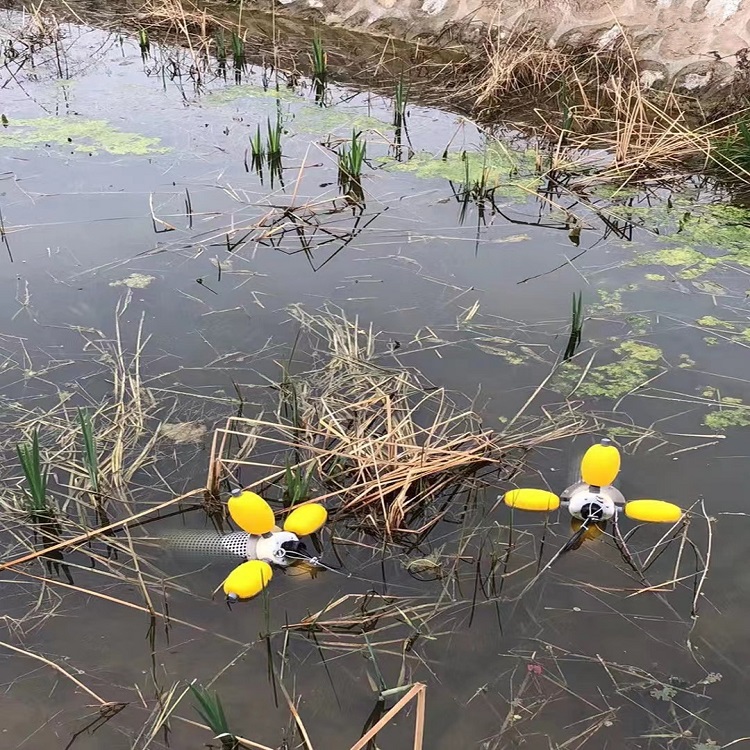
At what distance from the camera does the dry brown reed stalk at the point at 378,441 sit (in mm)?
2275

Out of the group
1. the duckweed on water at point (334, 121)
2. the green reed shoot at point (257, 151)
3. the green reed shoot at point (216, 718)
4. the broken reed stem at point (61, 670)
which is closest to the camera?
the green reed shoot at point (216, 718)

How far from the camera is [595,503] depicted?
85.3 inches

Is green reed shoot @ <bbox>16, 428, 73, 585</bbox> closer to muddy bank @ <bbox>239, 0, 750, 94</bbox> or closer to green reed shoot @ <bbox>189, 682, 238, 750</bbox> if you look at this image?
green reed shoot @ <bbox>189, 682, 238, 750</bbox>

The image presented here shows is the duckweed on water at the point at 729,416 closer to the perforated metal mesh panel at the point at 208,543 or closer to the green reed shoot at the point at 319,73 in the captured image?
the perforated metal mesh panel at the point at 208,543

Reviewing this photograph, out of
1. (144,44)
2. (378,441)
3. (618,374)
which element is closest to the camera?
(378,441)

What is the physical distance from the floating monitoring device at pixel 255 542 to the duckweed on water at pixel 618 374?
1.09m

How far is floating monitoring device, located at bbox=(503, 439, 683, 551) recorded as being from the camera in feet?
7.09

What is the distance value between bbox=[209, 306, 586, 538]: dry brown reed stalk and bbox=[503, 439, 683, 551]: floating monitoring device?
218 mm

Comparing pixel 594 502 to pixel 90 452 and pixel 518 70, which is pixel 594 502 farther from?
pixel 518 70

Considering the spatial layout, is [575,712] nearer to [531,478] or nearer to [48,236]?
[531,478]

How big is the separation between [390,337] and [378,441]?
67 cm

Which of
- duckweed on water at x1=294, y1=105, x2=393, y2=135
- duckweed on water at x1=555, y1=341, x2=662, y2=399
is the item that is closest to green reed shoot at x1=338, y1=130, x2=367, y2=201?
duckweed on water at x1=294, y1=105, x2=393, y2=135

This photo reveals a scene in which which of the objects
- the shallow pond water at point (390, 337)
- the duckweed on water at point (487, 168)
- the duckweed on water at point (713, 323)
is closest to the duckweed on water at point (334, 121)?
the shallow pond water at point (390, 337)

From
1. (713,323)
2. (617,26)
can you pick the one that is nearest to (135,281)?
(713,323)
